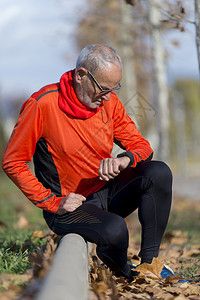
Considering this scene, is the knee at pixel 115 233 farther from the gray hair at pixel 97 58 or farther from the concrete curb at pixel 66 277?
the gray hair at pixel 97 58

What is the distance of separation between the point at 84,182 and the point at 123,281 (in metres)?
0.80

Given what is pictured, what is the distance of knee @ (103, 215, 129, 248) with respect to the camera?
10.4 ft

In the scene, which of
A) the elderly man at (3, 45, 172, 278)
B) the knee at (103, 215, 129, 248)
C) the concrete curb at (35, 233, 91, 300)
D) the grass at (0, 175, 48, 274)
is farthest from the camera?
the elderly man at (3, 45, 172, 278)

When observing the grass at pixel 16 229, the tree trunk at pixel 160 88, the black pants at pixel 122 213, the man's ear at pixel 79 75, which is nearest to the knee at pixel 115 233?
the black pants at pixel 122 213

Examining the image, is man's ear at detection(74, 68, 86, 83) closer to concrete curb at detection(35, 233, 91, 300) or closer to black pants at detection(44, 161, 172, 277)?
black pants at detection(44, 161, 172, 277)

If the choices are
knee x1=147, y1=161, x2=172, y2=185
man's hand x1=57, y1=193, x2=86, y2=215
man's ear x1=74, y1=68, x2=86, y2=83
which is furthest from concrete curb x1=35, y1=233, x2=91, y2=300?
man's ear x1=74, y1=68, x2=86, y2=83

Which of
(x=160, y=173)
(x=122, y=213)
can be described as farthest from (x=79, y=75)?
(x=122, y=213)

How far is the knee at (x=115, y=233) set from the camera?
3.17 meters

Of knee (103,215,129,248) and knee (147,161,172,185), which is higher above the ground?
knee (147,161,172,185)

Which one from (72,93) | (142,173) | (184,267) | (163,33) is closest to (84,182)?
(142,173)

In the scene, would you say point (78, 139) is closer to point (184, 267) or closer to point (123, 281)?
point (123, 281)

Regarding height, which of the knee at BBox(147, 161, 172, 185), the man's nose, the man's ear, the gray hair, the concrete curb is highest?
the gray hair

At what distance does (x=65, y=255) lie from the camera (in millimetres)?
2541

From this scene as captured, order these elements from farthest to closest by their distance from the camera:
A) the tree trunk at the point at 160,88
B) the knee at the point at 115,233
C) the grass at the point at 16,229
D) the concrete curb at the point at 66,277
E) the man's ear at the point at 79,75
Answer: the tree trunk at the point at 160,88 → the man's ear at the point at 79,75 → the knee at the point at 115,233 → the grass at the point at 16,229 → the concrete curb at the point at 66,277
